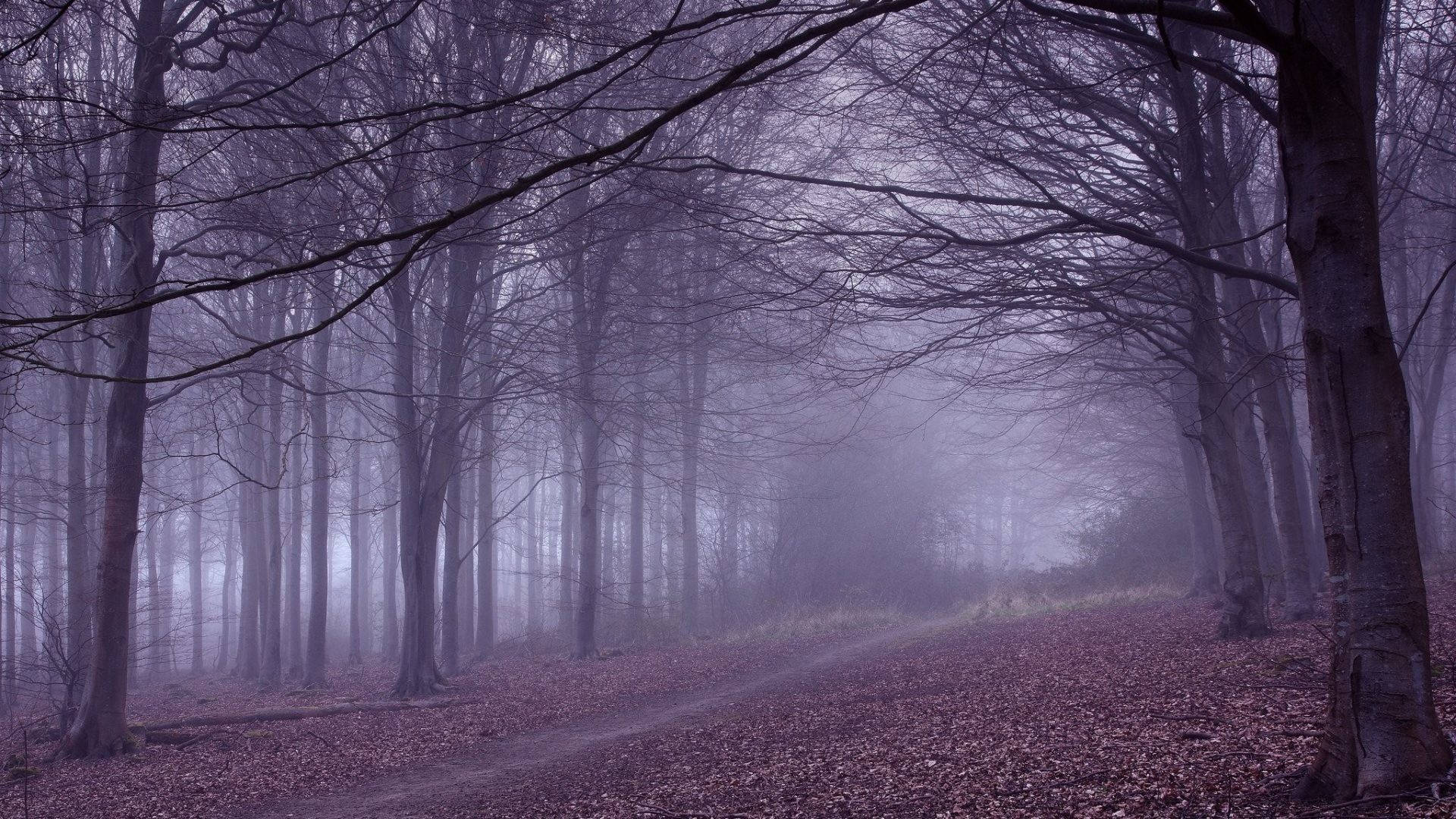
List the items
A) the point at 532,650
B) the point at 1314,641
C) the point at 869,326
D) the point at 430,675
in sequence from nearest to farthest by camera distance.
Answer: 1. the point at 1314,641
2. the point at 430,675
3. the point at 869,326
4. the point at 532,650

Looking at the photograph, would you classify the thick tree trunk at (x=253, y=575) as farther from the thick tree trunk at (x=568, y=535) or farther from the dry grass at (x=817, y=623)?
the dry grass at (x=817, y=623)

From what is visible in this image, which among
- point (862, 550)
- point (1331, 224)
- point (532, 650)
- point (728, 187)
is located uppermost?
point (728, 187)

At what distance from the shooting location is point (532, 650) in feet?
71.6

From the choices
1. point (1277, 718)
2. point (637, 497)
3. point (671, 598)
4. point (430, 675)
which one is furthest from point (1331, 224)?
point (671, 598)

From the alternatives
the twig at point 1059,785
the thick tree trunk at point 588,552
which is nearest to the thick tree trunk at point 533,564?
the thick tree trunk at point 588,552

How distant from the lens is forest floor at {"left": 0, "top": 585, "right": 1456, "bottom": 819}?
5020 mm

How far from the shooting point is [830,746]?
24.5 ft

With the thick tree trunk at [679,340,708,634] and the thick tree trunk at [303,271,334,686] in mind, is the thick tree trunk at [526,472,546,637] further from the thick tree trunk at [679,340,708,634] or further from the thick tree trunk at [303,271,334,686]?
the thick tree trunk at [303,271,334,686]

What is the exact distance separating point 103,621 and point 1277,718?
10727 millimetres

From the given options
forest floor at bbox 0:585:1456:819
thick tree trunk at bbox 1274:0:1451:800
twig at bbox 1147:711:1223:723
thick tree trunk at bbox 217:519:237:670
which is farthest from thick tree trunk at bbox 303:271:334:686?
thick tree trunk at bbox 1274:0:1451:800

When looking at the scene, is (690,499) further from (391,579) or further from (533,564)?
(533,564)

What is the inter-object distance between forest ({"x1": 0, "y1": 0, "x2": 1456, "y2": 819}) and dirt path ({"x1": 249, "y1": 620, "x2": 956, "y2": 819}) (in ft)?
0.28

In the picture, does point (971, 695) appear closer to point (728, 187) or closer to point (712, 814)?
point (712, 814)

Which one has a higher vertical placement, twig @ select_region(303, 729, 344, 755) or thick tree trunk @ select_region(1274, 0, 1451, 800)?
thick tree trunk @ select_region(1274, 0, 1451, 800)
